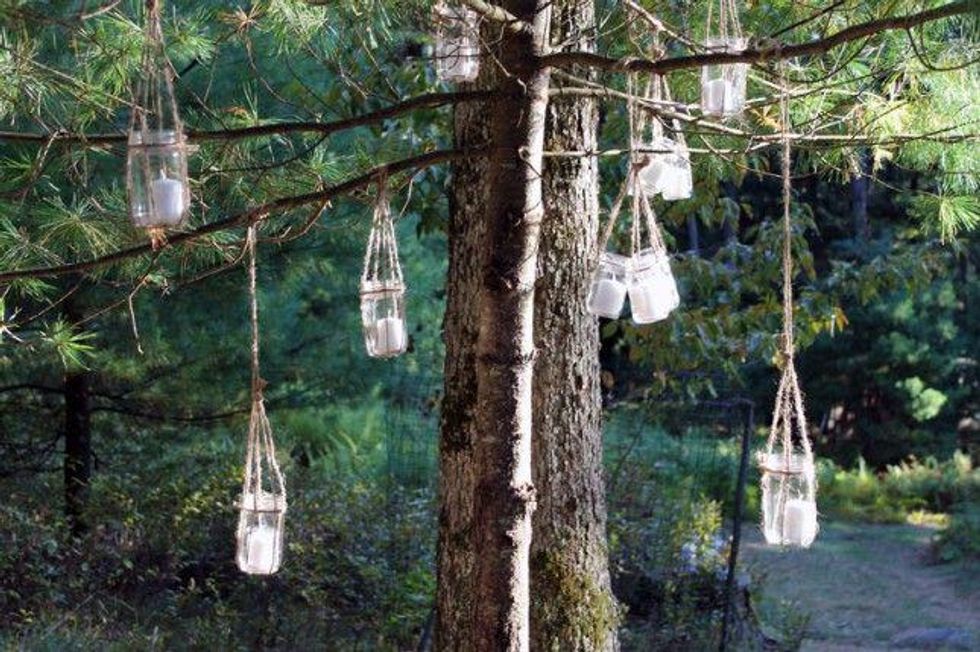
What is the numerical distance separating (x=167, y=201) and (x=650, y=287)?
37.7 inches

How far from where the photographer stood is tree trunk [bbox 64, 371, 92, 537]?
7.17 m

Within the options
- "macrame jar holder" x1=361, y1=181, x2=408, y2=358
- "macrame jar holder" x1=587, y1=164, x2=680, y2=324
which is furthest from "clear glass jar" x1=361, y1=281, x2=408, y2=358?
"macrame jar holder" x1=587, y1=164, x2=680, y2=324

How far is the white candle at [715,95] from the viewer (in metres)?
3.07

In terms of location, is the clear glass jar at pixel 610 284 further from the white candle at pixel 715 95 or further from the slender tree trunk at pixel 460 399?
the slender tree trunk at pixel 460 399

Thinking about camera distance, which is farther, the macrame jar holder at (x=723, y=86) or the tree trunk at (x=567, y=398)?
the tree trunk at (x=567, y=398)

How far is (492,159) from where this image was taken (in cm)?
281

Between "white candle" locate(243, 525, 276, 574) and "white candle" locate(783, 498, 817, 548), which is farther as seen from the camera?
"white candle" locate(243, 525, 276, 574)

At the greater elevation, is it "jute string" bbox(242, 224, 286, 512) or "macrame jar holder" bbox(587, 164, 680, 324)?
"macrame jar holder" bbox(587, 164, 680, 324)

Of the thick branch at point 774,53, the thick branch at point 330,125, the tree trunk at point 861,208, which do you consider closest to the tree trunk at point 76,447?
the thick branch at point 330,125

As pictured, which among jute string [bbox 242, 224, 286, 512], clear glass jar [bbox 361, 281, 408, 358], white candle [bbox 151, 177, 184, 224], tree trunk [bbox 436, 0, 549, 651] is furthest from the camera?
clear glass jar [bbox 361, 281, 408, 358]

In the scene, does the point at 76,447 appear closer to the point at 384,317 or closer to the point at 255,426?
the point at 384,317

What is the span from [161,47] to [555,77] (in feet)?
3.83

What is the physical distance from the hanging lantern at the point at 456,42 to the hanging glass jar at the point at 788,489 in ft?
3.21

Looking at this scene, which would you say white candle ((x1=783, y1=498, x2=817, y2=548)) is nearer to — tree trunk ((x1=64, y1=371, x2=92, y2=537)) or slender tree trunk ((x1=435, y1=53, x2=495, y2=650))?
slender tree trunk ((x1=435, y1=53, x2=495, y2=650))
